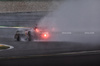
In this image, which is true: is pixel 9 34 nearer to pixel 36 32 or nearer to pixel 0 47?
pixel 36 32

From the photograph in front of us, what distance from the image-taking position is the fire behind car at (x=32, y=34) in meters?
17.4

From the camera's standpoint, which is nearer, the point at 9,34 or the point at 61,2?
the point at 9,34

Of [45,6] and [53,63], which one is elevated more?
[45,6]

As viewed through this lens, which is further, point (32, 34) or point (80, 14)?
point (80, 14)

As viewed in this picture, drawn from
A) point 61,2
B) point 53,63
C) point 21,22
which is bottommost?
point 53,63

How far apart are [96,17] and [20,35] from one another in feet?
43.3

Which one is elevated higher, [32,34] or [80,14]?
[80,14]

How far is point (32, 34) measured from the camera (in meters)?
17.9

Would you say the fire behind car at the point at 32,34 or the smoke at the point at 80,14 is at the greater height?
the smoke at the point at 80,14

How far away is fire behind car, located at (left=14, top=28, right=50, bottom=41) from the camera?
1736cm

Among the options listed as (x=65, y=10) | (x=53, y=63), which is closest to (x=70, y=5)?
(x=65, y=10)

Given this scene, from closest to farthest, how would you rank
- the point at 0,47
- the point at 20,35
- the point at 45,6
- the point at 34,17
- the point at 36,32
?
the point at 0,47 → the point at 36,32 → the point at 20,35 → the point at 34,17 → the point at 45,6

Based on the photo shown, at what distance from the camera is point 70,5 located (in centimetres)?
3369

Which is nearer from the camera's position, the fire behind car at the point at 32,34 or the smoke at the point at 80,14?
the fire behind car at the point at 32,34
